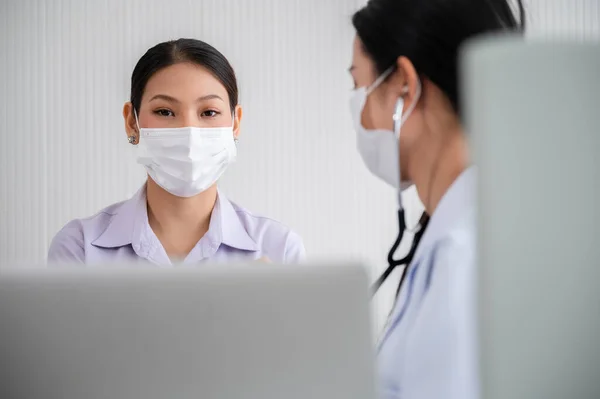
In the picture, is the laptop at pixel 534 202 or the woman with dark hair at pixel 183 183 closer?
the laptop at pixel 534 202

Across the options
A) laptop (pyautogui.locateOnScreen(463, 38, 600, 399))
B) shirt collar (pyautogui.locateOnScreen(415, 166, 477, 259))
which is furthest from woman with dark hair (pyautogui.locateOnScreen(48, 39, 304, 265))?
laptop (pyautogui.locateOnScreen(463, 38, 600, 399))

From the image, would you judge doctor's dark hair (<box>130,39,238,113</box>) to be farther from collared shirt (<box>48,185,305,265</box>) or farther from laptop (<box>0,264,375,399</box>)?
laptop (<box>0,264,375,399</box>)

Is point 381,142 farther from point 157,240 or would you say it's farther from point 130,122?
point 130,122

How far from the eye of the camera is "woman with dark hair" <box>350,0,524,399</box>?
2.85ft

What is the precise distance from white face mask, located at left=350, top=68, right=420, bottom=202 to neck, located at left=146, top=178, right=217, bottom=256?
927 millimetres

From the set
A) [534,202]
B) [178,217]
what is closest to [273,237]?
[178,217]

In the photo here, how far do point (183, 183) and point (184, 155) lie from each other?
3.9 inches

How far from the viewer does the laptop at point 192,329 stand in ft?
1.77

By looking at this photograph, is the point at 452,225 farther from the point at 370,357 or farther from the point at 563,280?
the point at 563,280

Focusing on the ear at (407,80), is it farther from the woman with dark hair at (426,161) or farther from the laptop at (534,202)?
the laptop at (534,202)

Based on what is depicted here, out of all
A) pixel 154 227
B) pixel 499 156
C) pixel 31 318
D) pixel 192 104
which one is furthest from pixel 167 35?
pixel 499 156

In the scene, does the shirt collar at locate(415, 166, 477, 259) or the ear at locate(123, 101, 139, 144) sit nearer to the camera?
the shirt collar at locate(415, 166, 477, 259)

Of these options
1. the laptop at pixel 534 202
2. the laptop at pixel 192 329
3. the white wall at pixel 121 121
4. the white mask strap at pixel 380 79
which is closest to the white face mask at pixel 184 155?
the white wall at pixel 121 121

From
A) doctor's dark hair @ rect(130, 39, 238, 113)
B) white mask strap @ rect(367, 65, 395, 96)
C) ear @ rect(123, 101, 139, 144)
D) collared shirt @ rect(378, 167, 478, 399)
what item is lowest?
collared shirt @ rect(378, 167, 478, 399)
